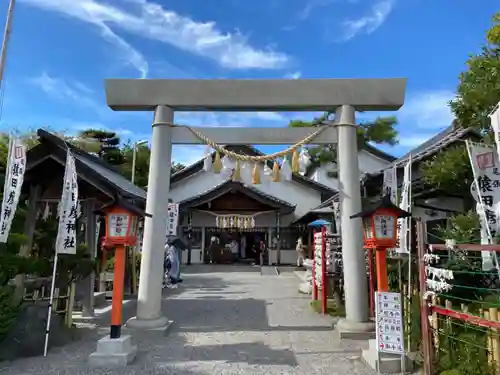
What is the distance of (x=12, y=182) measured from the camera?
6590 millimetres

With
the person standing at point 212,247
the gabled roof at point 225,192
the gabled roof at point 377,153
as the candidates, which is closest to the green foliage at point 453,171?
the gabled roof at point 225,192

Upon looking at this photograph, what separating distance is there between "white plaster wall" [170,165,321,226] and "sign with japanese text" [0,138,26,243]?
18898mm

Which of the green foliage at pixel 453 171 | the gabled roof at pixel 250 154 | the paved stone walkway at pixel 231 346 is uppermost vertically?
the gabled roof at pixel 250 154

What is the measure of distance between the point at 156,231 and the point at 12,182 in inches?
108

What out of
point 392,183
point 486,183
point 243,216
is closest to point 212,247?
point 243,216

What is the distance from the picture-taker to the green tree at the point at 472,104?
21.7 ft

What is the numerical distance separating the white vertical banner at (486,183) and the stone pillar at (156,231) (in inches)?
229

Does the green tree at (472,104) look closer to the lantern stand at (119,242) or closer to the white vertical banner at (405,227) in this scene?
the white vertical banner at (405,227)

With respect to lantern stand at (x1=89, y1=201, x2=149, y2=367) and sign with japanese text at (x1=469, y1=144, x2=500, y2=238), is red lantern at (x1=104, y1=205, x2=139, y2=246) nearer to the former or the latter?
lantern stand at (x1=89, y1=201, x2=149, y2=367)

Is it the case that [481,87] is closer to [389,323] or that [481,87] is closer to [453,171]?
[453,171]

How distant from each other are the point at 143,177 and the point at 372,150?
19.7m

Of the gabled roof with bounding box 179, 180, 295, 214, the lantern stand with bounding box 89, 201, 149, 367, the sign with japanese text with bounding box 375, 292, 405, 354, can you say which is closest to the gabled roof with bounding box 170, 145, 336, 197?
the gabled roof with bounding box 179, 180, 295, 214

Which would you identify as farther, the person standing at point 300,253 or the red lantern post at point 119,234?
the person standing at point 300,253

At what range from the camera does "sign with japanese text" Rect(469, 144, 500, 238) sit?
6098 mm
